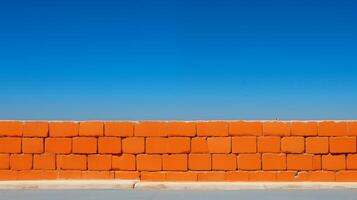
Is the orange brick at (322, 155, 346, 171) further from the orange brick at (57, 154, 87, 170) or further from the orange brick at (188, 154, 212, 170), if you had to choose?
the orange brick at (57, 154, 87, 170)

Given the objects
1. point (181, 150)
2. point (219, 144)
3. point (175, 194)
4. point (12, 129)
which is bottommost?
point (175, 194)

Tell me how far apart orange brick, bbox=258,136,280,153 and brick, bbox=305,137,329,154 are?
1.65 ft

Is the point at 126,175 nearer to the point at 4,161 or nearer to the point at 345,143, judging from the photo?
the point at 4,161

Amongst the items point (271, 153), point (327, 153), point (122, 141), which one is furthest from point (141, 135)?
point (327, 153)

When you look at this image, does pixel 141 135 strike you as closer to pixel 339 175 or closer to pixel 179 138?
pixel 179 138

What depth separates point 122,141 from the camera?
8211mm

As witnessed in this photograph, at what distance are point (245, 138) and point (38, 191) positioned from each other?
3.44 metres

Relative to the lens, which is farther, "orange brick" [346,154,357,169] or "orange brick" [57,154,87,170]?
"orange brick" [57,154,87,170]

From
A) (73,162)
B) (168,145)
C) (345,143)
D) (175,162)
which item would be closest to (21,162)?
(73,162)

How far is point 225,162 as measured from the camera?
26.6 ft

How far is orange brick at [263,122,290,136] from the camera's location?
8039 mm

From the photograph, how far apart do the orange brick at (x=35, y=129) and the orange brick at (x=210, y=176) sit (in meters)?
2.75

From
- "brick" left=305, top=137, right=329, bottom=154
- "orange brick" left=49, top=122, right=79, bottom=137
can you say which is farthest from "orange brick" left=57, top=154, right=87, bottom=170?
"brick" left=305, top=137, right=329, bottom=154

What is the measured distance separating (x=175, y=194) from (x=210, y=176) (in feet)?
4.20
